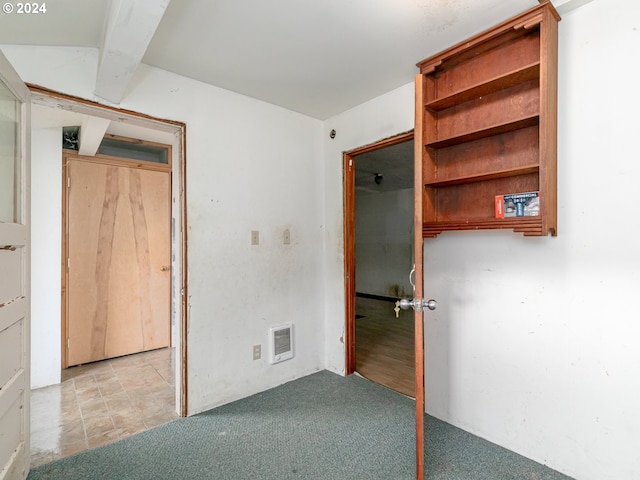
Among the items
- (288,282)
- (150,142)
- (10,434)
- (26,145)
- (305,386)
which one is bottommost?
(305,386)

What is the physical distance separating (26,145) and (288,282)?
189 centimetres

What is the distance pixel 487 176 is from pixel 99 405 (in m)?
3.08

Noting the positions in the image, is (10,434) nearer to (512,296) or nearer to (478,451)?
(478,451)

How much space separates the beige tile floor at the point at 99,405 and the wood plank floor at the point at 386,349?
5.48ft

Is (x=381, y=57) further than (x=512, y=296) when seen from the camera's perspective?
Yes

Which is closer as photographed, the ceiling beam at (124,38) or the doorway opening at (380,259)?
the ceiling beam at (124,38)

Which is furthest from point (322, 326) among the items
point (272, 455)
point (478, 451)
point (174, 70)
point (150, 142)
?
point (150, 142)

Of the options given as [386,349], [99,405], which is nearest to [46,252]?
[99,405]

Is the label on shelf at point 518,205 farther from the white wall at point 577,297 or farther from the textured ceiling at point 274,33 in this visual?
the textured ceiling at point 274,33

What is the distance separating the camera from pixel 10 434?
4.87 ft

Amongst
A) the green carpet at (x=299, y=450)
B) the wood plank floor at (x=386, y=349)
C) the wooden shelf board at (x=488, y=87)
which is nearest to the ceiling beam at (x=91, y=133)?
the green carpet at (x=299, y=450)

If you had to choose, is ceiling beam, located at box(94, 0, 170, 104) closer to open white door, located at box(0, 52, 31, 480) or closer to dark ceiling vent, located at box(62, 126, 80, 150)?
open white door, located at box(0, 52, 31, 480)

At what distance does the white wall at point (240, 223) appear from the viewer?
228cm

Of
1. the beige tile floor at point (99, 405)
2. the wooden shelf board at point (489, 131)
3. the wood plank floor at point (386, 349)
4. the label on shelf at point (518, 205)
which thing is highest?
the wooden shelf board at point (489, 131)
